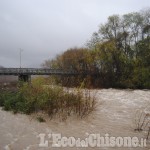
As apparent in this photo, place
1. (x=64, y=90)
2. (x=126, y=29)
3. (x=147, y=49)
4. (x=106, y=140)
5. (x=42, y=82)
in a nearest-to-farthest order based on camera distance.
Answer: (x=106, y=140), (x=64, y=90), (x=42, y=82), (x=147, y=49), (x=126, y=29)

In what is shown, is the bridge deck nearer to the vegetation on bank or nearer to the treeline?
the treeline

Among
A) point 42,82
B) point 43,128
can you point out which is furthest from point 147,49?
point 43,128

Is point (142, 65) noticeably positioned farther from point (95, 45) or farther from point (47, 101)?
point (47, 101)

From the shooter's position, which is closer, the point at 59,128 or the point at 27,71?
the point at 59,128

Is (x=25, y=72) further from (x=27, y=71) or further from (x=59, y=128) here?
(x=59, y=128)

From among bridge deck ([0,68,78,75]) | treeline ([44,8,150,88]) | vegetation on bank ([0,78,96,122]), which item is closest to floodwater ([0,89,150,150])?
vegetation on bank ([0,78,96,122])

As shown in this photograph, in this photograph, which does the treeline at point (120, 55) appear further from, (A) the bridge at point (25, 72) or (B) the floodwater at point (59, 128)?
(B) the floodwater at point (59, 128)

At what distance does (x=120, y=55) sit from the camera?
137 ft

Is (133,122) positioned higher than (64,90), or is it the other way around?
(64,90)

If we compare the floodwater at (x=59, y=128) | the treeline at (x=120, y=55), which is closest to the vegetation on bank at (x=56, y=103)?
the floodwater at (x=59, y=128)

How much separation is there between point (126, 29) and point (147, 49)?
5720mm

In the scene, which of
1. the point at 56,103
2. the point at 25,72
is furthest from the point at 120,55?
the point at 56,103

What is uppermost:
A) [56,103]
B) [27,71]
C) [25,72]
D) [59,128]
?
[27,71]

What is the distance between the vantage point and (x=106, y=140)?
7.76 metres
